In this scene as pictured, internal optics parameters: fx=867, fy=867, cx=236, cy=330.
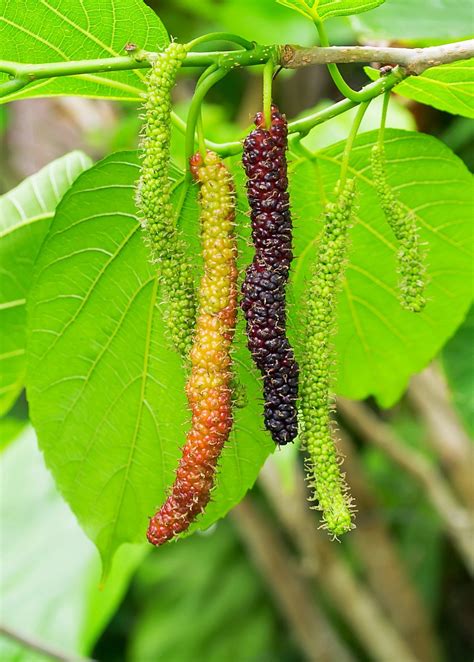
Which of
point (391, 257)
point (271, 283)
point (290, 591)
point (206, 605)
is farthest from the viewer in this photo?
point (206, 605)

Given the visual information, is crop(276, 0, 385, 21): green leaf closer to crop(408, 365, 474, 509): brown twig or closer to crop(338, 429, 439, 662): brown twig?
crop(408, 365, 474, 509): brown twig

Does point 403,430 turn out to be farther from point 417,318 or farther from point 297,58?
point 297,58

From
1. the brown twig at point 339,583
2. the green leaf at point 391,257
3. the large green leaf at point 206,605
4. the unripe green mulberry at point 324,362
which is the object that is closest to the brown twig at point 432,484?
the brown twig at point 339,583

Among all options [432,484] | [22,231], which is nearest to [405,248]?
[22,231]

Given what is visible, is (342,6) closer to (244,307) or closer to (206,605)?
(244,307)

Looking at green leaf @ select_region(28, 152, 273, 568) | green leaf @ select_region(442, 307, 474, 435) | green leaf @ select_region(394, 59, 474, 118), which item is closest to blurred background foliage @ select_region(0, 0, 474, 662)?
green leaf @ select_region(442, 307, 474, 435)

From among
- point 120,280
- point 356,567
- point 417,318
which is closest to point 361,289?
point 417,318

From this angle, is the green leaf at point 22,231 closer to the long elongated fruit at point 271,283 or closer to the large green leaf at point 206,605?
the long elongated fruit at point 271,283
